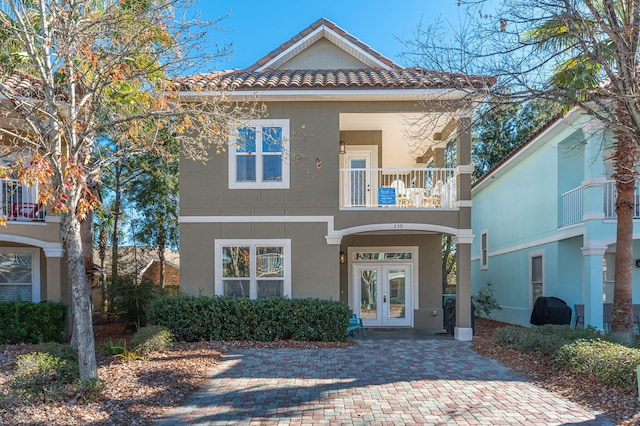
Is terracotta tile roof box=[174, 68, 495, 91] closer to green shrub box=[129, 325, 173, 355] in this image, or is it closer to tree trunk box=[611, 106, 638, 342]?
tree trunk box=[611, 106, 638, 342]

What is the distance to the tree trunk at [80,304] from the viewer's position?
22.1 feet

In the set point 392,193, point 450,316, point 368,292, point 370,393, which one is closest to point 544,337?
point 450,316

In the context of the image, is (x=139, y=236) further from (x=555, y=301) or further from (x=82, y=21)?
(x=555, y=301)

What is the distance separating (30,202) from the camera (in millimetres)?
13336

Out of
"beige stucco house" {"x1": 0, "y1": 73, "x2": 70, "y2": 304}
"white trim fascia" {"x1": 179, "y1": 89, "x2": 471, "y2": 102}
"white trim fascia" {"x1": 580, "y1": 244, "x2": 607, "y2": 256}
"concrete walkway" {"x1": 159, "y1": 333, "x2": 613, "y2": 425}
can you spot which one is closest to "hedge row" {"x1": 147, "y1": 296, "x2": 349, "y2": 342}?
"concrete walkway" {"x1": 159, "y1": 333, "x2": 613, "y2": 425}

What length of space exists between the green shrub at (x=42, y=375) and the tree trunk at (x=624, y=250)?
34.5ft

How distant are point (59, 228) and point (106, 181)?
269 inches

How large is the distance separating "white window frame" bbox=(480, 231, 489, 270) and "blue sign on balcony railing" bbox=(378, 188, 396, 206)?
10.4 metres

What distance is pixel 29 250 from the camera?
13844mm

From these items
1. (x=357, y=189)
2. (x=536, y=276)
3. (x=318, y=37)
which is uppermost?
→ (x=318, y=37)

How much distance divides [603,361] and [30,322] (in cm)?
1295

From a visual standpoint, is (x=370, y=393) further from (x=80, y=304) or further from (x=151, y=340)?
(x=151, y=340)

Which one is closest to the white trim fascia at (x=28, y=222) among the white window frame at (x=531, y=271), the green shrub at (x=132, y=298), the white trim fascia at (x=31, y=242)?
the white trim fascia at (x=31, y=242)

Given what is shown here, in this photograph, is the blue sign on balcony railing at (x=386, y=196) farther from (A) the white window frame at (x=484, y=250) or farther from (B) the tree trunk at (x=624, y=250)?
(A) the white window frame at (x=484, y=250)
